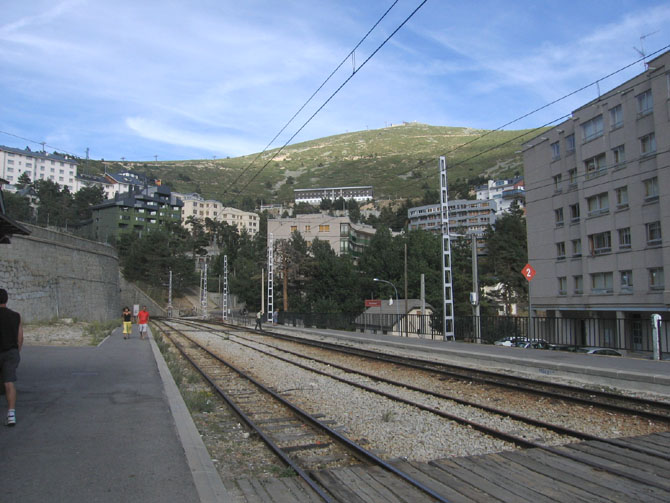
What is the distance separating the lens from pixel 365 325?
38250 millimetres

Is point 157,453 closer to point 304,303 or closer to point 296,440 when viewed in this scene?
point 296,440

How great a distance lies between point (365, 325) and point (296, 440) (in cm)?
3131

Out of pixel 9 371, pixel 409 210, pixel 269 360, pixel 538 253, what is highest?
pixel 409 210

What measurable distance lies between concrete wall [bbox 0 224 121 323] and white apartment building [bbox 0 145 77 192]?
122732 millimetres

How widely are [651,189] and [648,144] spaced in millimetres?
3268

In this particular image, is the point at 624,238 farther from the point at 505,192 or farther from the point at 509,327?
the point at 505,192

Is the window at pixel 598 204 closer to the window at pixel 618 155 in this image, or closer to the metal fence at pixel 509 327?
the window at pixel 618 155

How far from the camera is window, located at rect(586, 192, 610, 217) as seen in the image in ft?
136

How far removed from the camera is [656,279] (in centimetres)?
3731

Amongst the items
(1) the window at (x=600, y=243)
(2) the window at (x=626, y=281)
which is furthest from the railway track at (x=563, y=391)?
(1) the window at (x=600, y=243)

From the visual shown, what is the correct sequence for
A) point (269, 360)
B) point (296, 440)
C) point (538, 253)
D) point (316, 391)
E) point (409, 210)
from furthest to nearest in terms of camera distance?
point (409, 210) < point (538, 253) < point (269, 360) < point (316, 391) < point (296, 440)

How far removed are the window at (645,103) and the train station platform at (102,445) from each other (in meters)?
39.1

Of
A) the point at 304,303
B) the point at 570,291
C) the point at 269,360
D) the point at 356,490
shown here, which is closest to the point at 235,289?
the point at 304,303

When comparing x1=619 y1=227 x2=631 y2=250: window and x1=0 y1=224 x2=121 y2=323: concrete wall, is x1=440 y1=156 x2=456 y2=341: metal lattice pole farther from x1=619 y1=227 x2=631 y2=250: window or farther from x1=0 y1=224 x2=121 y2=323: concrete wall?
x1=0 y1=224 x2=121 y2=323: concrete wall
